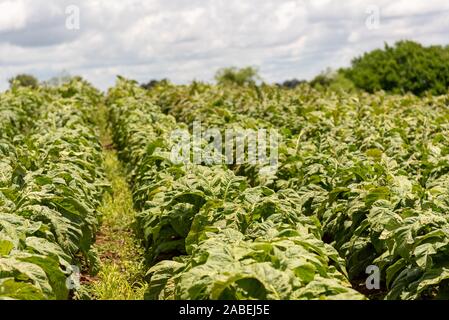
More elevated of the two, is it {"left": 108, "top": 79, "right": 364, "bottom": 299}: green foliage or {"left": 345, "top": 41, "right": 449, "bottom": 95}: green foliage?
{"left": 345, "top": 41, "right": 449, "bottom": 95}: green foliage

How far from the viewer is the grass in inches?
218

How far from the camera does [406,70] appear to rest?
4206 centimetres

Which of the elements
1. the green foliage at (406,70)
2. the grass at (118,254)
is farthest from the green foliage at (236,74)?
the grass at (118,254)

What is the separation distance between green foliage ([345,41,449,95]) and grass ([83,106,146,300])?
32030mm

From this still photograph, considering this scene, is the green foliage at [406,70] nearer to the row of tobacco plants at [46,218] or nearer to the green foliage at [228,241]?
the row of tobacco plants at [46,218]

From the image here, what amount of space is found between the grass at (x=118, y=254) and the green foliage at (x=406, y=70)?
32.0 m

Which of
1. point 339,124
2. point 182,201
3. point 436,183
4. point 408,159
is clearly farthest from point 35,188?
point 339,124

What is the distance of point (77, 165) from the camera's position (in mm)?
7035

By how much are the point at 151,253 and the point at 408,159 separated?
316cm

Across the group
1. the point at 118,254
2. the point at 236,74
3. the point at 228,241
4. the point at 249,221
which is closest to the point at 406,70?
the point at 236,74

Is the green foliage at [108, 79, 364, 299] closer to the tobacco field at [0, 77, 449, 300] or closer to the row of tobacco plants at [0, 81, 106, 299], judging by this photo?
the tobacco field at [0, 77, 449, 300]

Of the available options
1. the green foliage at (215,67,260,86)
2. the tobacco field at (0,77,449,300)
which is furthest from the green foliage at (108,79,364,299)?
the green foliage at (215,67,260,86)

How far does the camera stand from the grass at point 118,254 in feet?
18.2
